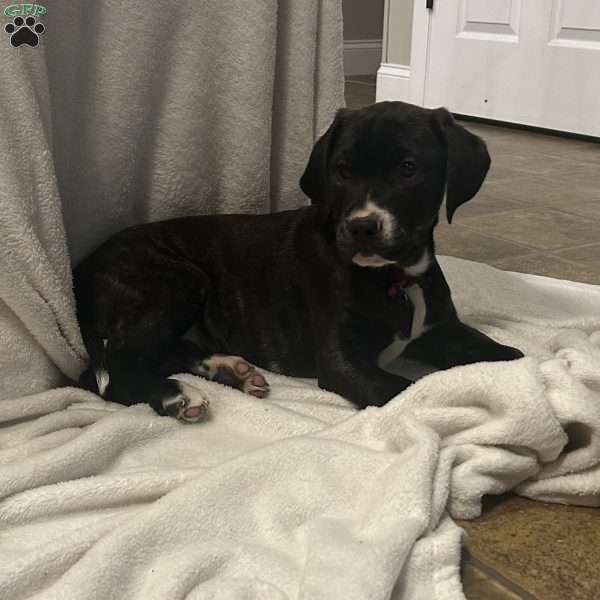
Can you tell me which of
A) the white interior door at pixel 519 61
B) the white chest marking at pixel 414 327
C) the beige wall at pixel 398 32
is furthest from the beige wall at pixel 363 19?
the white chest marking at pixel 414 327

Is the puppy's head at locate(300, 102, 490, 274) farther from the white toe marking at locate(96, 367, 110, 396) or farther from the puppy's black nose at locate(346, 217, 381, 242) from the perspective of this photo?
the white toe marking at locate(96, 367, 110, 396)

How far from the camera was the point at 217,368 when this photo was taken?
199 cm

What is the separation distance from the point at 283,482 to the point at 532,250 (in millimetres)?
1897

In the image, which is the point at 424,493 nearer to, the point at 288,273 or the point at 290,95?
the point at 288,273

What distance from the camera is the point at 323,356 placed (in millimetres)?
1919

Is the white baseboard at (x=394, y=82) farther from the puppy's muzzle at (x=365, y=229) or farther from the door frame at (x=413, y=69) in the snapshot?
the puppy's muzzle at (x=365, y=229)

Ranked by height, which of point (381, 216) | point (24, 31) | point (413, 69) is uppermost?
point (24, 31)

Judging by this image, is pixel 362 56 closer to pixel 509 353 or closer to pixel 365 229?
pixel 509 353

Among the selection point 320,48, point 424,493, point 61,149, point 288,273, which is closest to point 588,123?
point 320,48

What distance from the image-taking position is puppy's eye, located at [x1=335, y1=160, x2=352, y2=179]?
191 centimetres

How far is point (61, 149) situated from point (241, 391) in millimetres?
694

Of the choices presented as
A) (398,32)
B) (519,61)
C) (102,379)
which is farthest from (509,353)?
A: (398,32)

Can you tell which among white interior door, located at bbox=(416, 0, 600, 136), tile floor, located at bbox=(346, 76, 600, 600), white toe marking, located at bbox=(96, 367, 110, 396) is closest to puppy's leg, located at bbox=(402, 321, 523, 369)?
tile floor, located at bbox=(346, 76, 600, 600)

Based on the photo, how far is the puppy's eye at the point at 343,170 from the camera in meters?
1.91
